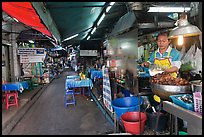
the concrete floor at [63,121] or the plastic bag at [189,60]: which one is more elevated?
the plastic bag at [189,60]

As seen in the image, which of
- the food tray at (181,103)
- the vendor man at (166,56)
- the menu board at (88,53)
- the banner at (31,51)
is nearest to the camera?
the food tray at (181,103)

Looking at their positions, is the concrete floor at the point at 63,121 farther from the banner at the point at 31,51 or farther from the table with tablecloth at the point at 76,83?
the banner at the point at 31,51

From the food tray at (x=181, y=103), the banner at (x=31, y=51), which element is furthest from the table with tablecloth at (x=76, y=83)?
the food tray at (x=181, y=103)

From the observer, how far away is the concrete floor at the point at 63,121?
4.38 meters

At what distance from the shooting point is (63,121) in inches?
200

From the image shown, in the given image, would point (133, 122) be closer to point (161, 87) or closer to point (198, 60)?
point (161, 87)

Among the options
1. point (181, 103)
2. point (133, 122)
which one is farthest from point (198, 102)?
point (133, 122)

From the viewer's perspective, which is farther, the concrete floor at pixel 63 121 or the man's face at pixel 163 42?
the concrete floor at pixel 63 121

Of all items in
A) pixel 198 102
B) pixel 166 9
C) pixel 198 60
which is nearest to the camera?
pixel 198 102

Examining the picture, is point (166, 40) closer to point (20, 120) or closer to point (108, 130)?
point (108, 130)

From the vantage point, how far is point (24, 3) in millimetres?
2229

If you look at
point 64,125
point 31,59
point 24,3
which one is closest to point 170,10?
point 24,3

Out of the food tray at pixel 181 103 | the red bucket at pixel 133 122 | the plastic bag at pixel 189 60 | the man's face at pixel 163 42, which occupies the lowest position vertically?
the red bucket at pixel 133 122

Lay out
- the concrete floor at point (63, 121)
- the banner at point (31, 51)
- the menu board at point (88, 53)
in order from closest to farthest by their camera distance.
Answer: the concrete floor at point (63, 121) → the banner at point (31, 51) → the menu board at point (88, 53)
